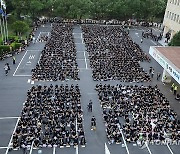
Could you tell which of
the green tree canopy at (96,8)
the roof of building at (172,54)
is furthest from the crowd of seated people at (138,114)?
the green tree canopy at (96,8)

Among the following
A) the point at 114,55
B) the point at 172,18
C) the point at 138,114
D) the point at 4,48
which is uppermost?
the point at 172,18

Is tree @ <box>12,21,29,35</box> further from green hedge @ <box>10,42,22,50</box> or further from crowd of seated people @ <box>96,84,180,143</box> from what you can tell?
crowd of seated people @ <box>96,84,180,143</box>

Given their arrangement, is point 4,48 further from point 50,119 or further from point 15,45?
point 50,119

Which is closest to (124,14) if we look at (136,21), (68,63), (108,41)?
(136,21)

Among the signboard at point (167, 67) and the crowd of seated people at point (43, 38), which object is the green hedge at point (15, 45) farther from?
the signboard at point (167, 67)

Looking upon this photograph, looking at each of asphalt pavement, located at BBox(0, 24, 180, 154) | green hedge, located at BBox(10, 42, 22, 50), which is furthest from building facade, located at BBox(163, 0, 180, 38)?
green hedge, located at BBox(10, 42, 22, 50)

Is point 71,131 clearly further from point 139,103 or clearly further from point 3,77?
point 3,77

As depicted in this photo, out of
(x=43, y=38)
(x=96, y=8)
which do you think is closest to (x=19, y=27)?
(x=43, y=38)
